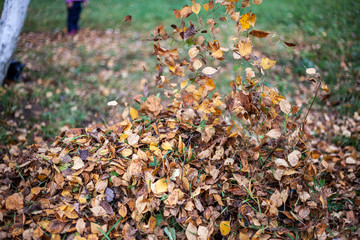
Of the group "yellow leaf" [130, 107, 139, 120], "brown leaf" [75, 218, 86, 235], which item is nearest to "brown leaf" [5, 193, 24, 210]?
"brown leaf" [75, 218, 86, 235]

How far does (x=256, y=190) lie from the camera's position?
1567 mm

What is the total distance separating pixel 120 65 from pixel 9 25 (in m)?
1.82

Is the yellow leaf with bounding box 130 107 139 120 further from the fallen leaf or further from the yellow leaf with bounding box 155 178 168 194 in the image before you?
the fallen leaf

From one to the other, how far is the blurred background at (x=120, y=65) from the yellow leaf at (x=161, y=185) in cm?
70

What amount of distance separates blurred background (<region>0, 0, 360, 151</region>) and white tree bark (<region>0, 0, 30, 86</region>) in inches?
20.1

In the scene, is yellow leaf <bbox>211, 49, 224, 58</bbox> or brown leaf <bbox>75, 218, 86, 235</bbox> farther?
yellow leaf <bbox>211, 49, 224, 58</bbox>

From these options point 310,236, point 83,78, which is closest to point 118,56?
point 83,78

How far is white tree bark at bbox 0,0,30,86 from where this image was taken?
9.48 feet

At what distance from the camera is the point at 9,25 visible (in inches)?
117

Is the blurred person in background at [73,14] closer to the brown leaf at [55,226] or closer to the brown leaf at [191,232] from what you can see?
the brown leaf at [55,226]

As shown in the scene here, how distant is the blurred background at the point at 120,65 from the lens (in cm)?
305

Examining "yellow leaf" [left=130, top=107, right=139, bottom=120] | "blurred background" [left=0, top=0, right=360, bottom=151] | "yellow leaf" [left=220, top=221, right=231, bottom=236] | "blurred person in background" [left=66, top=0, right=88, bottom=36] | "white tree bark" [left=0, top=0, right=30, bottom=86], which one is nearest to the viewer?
"yellow leaf" [left=220, top=221, right=231, bottom=236]

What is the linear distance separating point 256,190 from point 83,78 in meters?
3.51

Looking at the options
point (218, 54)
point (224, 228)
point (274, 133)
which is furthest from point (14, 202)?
point (274, 133)
